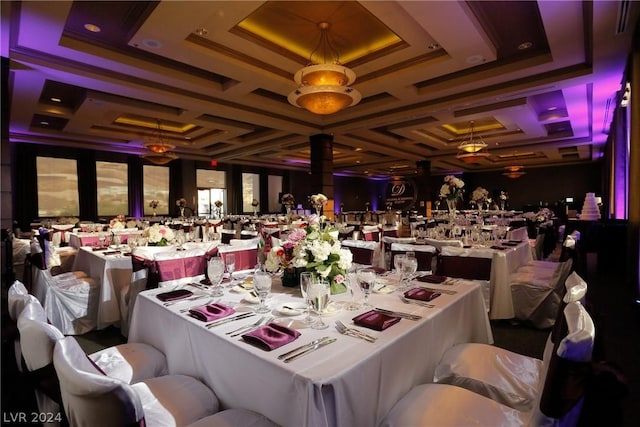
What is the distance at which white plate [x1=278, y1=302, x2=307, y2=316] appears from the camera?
1.68 m

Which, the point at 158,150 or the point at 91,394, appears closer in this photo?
the point at 91,394

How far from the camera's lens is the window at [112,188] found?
11.8 metres

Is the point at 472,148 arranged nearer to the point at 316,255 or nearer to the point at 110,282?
the point at 316,255

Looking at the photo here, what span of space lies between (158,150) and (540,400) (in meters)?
8.72

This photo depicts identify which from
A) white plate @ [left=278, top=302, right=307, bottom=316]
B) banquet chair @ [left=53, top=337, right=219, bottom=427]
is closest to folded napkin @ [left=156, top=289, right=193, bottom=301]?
white plate @ [left=278, top=302, right=307, bottom=316]

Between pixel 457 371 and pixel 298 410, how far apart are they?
0.95m

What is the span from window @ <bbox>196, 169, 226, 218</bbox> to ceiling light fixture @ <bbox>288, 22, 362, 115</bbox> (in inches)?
430

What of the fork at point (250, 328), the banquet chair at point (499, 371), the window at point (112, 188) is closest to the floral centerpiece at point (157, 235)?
the fork at point (250, 328)

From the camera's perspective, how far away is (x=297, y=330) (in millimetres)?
1467

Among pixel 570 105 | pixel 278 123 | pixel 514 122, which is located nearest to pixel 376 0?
pixel 278 123

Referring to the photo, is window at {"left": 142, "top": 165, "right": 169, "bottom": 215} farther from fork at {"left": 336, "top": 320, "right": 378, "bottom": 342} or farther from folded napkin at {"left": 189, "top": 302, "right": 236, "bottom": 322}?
fork at {"left": 336, "top": 320, "right": 378, "bottom": 342}

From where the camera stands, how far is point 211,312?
167 cm

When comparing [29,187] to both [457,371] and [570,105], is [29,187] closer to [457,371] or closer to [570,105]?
[457,371]

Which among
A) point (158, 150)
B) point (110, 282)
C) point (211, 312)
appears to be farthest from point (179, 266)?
point (158, 150)
